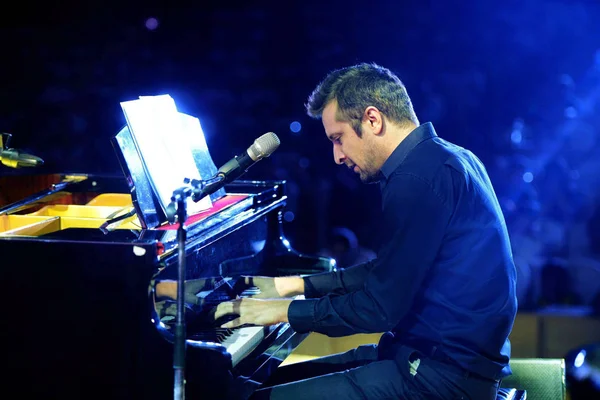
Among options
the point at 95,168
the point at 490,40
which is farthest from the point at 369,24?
the point at 95,168

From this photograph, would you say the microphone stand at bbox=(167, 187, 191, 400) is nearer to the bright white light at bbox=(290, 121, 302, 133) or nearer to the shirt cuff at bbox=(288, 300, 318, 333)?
the shirt cuff at bbox=(288, 300, 318, 333)

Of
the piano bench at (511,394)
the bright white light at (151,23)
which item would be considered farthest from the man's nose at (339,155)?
the bright white light at (151,23)

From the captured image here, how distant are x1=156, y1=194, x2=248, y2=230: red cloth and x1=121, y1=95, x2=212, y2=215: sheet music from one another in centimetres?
2

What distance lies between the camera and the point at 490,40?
787 cm

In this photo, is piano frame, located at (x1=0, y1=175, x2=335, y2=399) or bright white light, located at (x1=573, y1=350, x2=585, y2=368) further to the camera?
piano frame, located at (x1=0, y1=175, x2=335, y2=399)

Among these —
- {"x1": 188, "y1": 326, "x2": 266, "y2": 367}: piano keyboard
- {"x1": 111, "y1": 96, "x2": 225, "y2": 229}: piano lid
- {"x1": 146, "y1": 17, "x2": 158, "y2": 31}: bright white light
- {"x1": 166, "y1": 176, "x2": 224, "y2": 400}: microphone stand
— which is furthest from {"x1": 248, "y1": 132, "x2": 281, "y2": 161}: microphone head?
{"x1": 146, "y1": 17, "x2": 158, "y2": 31}: bright white light

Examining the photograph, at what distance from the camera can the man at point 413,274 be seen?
206cm

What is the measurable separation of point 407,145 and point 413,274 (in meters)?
0.43

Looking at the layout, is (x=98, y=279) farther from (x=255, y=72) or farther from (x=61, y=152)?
(x=255, y=72)

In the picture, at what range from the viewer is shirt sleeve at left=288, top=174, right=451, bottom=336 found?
204 centimetres

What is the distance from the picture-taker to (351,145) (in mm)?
2297

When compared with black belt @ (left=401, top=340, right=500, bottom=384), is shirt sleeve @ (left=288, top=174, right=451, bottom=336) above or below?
above

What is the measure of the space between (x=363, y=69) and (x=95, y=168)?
17.5 feet

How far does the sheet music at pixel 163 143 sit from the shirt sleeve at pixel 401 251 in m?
0.82
